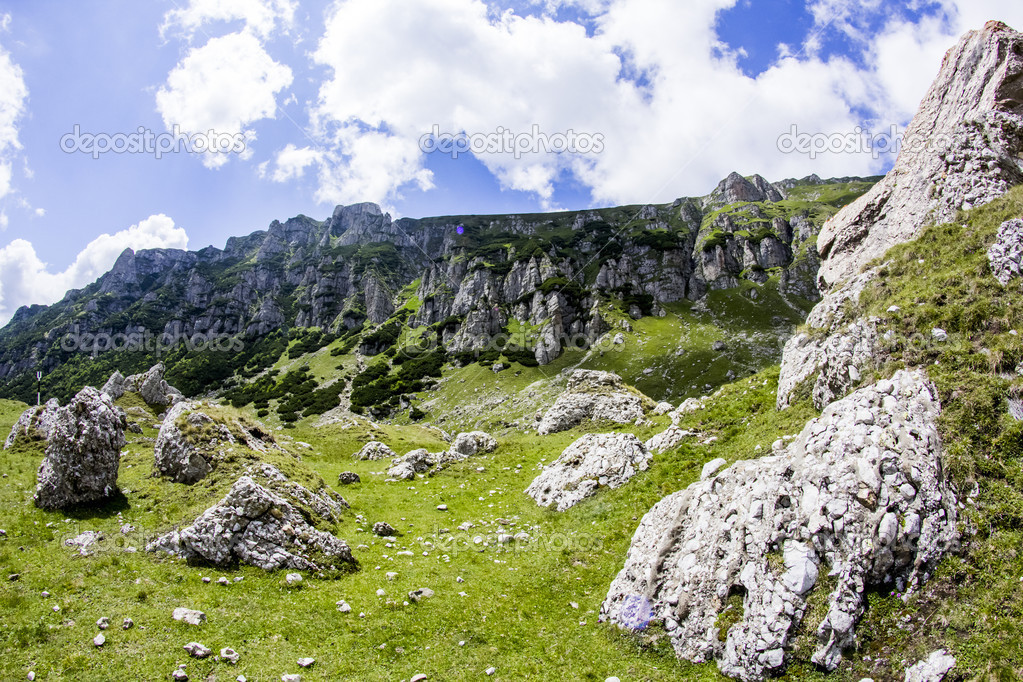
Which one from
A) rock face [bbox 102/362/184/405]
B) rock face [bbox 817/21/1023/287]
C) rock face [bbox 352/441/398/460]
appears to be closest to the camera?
rock face [bbox 817/21/1023/287]

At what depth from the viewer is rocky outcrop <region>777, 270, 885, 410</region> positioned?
15477mm

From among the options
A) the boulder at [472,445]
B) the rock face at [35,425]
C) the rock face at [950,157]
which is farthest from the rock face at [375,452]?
the rock face at [950,157]

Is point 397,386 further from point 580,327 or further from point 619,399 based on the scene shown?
point 619,399

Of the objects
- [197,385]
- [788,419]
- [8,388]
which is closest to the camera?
[788,419]

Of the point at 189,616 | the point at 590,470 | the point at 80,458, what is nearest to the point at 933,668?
the point at 590,470

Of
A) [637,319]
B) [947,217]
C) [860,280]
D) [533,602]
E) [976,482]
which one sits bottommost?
[533,602]

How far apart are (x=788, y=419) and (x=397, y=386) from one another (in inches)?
4609

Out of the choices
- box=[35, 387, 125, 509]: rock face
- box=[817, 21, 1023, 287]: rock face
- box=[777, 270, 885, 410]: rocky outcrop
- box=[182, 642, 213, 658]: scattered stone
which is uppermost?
box=[817, 21, 1023, 287]: rock face

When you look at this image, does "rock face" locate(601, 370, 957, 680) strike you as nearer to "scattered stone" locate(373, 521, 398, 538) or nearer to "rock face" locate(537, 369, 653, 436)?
"scattered stone" locate(373, 521, 398, 538)

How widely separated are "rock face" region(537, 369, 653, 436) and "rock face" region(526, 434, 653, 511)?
11.7 metres

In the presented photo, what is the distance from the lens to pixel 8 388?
634 ft

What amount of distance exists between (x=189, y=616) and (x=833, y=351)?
22.7m

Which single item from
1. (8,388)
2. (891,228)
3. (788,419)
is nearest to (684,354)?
(891,228)

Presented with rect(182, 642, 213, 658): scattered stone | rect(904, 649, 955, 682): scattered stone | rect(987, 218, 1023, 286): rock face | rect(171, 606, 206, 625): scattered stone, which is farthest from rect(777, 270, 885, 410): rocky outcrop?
rect(171, 606, 206, 625): scattered stone
